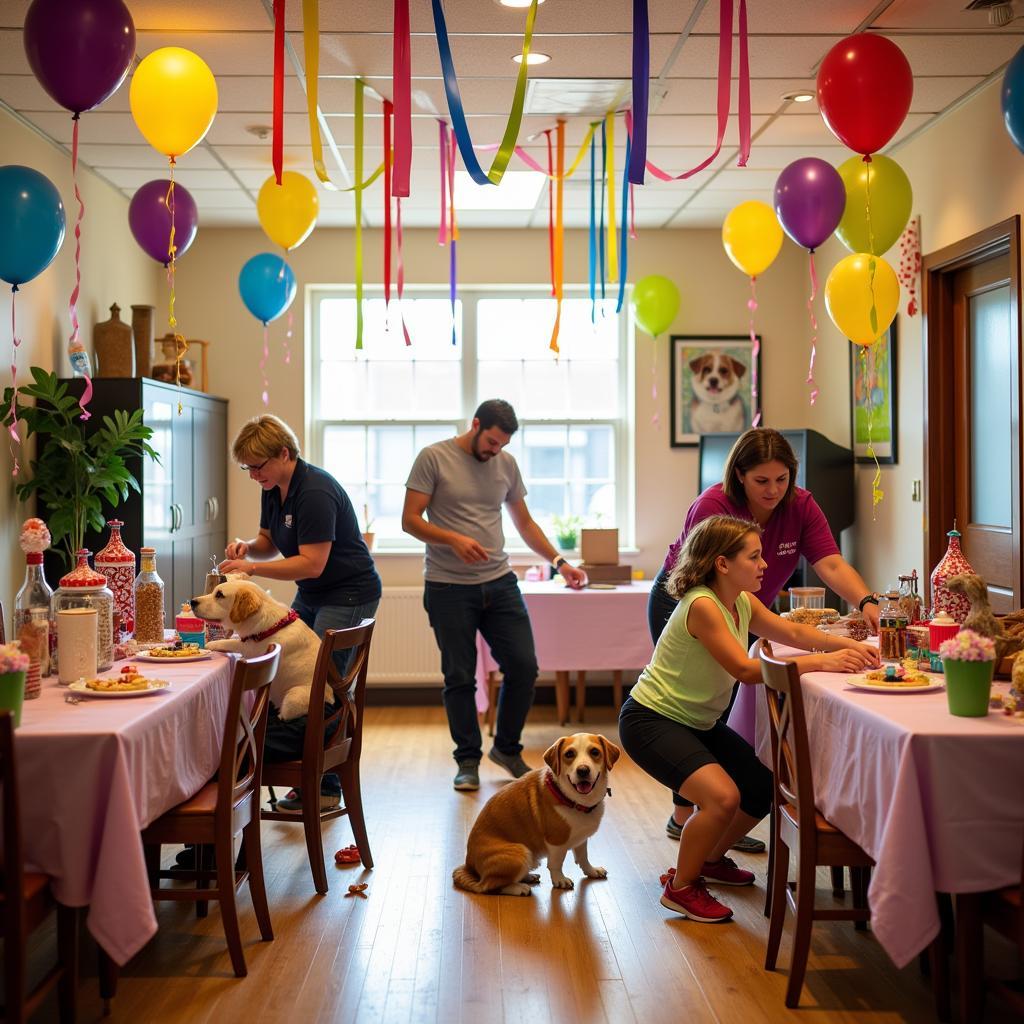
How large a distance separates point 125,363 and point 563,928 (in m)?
3.48

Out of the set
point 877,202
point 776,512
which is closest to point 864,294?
point 877,202

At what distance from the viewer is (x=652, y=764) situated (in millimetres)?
3168

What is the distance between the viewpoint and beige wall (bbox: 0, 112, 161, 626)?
4781 millimetres

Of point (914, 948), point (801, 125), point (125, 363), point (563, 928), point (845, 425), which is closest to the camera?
point (914, 948)

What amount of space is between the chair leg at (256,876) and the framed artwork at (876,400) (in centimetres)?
345

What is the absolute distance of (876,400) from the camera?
5.70 m

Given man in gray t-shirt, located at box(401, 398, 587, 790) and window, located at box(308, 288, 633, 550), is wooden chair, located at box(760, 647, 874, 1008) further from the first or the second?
window, located at box(308, 288, 633, 550)

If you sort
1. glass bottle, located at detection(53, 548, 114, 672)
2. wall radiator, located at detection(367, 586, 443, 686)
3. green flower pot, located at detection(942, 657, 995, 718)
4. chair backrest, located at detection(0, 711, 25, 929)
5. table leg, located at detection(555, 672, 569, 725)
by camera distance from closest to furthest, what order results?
1. chair backrest, located at detection(0, 711, 25, 929)
2. green flower pot, located at detection(942, 657, 995, 718)
3. glass bottle, located at detection(53, 548, 114, 672)
4. table leg, located at detection(555, 672, 569, 725)
5. wall radiator, located at detection(367, 586, 443, 686)

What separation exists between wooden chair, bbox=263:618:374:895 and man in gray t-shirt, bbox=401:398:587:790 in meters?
0.98

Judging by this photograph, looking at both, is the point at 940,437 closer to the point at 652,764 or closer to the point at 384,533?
the point at 652,764

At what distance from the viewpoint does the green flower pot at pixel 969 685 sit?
2.36 m

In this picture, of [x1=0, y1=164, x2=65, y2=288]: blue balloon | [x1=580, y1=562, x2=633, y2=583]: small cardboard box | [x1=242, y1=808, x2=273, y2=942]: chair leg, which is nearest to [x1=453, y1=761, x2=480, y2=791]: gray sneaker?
[x1=580, y1=562, x2=633, y2=583]: small cardboard box

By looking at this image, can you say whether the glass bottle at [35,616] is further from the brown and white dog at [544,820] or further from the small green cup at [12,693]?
the brown and white dog at [544,820]

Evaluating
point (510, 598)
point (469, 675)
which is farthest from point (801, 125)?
point (469, 675)
